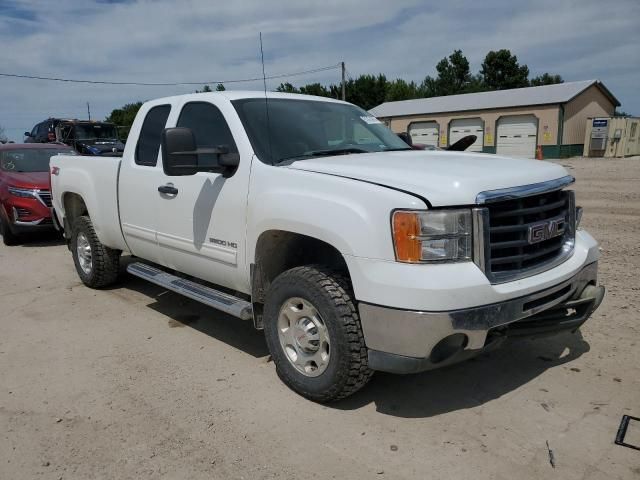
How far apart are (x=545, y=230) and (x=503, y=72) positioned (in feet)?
229

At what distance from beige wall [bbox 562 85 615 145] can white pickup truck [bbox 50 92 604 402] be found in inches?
1270

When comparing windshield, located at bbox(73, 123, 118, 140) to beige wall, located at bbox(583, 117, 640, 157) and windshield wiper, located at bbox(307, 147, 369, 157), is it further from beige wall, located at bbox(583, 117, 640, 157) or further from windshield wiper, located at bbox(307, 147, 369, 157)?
beige wall, located at bbox(583, 117, 640, 157)

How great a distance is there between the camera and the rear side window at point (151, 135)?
4.73 meters

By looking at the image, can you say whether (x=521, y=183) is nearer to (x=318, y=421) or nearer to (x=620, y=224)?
(x=318, y=421)

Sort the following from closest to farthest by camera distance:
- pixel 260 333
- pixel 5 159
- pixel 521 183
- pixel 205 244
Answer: pixel 521 183 < pixel 205 244 < pixel 260 333 < pixel 5 159

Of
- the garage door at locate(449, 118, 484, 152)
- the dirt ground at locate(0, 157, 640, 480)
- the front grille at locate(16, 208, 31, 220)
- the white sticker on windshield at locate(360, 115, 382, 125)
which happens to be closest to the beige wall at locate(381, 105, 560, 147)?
the garage door at locate(449, 118, 484, 152)

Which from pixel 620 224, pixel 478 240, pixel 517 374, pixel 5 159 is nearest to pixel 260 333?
pixel 517 374

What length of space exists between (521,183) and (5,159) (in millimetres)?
9883

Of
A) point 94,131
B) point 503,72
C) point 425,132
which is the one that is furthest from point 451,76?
point 94,131

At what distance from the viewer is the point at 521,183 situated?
307 cm

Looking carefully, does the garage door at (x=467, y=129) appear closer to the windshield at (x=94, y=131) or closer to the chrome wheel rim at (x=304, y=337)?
the windshield at (x=94, y=131)

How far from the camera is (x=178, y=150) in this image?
11.7ft

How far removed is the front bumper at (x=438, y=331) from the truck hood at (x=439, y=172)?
0.61m

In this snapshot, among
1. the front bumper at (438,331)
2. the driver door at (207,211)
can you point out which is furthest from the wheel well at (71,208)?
the front bumper at (438,331)
